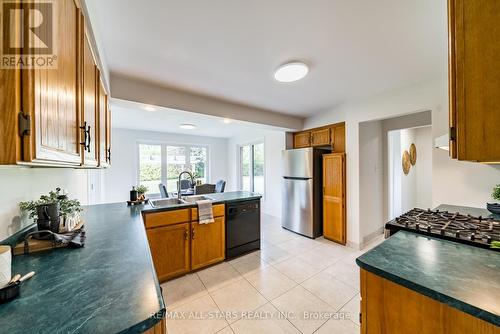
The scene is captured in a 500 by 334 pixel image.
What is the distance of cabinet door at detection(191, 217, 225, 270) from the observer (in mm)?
2307

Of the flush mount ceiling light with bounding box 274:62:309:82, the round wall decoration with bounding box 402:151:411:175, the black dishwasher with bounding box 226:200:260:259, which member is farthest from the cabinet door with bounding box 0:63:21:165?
the round wall decoration with bounding box 402:151:411:175

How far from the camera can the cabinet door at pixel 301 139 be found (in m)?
3.80

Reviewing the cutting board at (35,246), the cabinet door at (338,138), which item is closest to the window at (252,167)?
the cabinet door at (338,138)

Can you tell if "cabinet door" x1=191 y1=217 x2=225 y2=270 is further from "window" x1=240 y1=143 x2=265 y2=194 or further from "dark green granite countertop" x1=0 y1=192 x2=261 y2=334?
"window" x1=240 y1=143 x2=265 y2=194

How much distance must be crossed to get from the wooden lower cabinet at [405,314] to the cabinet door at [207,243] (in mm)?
1805

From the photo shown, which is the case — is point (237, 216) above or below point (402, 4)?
below

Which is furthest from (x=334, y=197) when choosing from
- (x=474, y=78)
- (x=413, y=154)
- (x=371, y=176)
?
(x=413, y=154)

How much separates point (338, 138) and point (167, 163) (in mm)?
4761

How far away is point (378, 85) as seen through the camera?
244cm

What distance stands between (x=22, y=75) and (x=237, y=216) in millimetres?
2402

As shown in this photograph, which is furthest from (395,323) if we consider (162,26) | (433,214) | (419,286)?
(162,26)

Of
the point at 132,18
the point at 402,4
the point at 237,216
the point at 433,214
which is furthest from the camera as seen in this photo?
the point at 237,216

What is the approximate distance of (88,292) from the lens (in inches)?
27.8

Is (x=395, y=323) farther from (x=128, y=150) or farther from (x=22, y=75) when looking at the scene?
(x=128, y=150)
